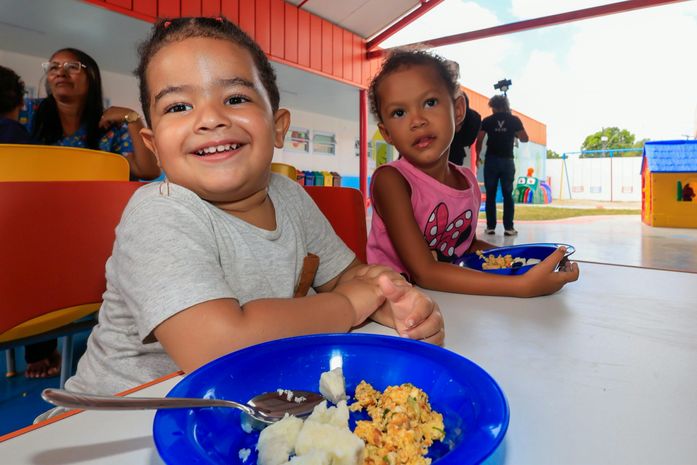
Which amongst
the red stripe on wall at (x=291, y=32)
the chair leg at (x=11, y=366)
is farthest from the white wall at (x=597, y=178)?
the chair leg at (x=11, y=366)

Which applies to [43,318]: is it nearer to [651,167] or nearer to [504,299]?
[504,299]

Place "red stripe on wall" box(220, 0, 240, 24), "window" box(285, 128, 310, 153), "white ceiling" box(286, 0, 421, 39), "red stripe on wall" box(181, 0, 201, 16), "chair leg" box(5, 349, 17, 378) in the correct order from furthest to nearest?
"window" box(285, 128, 310, 153) → "white ceiling" box(286, 0, 421, 39) → "red stripe on wall" box(220, 0, 240, 24) → "red stripe on wall" box(181, 0, 201, 16) → "chair leg" box(5, 349, 17, 378)

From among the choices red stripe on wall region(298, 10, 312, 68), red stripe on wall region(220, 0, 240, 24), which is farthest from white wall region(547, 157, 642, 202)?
red stripe on wall region(220, 0, 240, 24)

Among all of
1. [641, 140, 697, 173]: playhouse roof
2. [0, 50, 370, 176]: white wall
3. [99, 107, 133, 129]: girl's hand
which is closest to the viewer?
[99, 107, 133, 129]: girl's hand

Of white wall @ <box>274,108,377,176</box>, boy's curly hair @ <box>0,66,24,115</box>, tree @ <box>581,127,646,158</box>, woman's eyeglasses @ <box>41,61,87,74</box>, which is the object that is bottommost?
boy's curly hair @ <box>0,66,24,115</box>

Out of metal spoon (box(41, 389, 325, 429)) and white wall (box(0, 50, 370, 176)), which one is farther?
white wall (box(0, 50, 370, 176))

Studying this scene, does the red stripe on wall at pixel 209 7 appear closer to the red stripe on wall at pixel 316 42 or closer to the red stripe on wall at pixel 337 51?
the red stripe on wall at pixel 316 42

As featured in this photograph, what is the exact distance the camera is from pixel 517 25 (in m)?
6.05

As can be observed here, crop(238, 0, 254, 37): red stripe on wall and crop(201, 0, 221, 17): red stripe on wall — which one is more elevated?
crop(238, 0, 254, 37): red stripe on wall

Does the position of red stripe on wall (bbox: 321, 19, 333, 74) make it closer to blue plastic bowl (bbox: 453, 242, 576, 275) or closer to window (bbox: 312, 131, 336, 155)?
window (bbox: 312, 131, 336, 155)

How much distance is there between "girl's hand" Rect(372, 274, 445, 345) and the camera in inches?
20.3

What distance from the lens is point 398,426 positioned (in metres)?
0.31

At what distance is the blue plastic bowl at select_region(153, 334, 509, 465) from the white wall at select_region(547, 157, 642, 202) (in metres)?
13.1

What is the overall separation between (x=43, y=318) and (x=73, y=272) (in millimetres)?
171
